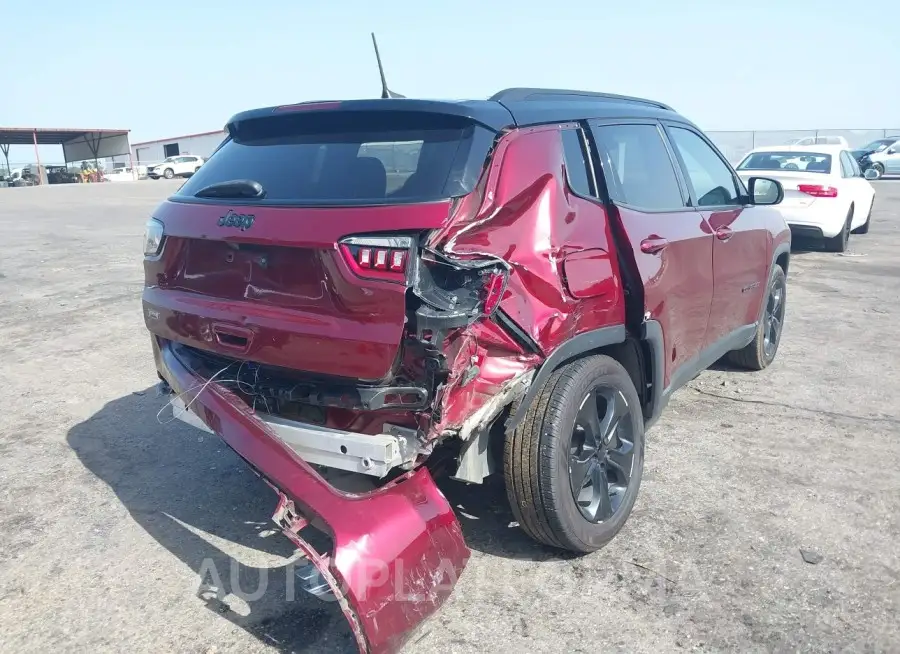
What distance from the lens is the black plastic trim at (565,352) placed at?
2926 millimetres

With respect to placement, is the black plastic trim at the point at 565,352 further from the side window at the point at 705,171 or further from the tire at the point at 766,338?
the tire at the point at 766,338

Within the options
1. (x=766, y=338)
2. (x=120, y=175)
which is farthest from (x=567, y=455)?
(x=120, y=175)

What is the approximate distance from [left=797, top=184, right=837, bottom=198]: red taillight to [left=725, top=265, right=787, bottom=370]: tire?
5.60m

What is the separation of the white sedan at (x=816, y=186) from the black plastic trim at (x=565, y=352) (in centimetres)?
787

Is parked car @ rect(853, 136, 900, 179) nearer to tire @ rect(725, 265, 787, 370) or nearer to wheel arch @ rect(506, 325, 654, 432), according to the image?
tire @ rect(725, 265, 787, 370)

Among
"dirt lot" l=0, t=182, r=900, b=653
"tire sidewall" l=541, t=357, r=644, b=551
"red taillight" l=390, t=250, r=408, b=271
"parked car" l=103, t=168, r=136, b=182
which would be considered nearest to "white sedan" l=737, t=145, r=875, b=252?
"dirt lot" l=0, t=182, r=900, b=653

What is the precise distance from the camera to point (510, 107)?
3096 mm

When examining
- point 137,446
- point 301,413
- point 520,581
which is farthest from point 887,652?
point 137,446

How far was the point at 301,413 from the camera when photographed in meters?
2.96

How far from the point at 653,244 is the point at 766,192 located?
2.02 meters

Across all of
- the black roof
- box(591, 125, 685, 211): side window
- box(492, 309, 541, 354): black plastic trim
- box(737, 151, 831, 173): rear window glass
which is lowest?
box(737, 151, 831, 173): rear window glass

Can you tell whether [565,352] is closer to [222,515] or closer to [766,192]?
[222,515]

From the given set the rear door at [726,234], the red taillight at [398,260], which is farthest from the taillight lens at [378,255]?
the rear door at [726,234]

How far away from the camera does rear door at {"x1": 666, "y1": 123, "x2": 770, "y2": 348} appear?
4324 mm
